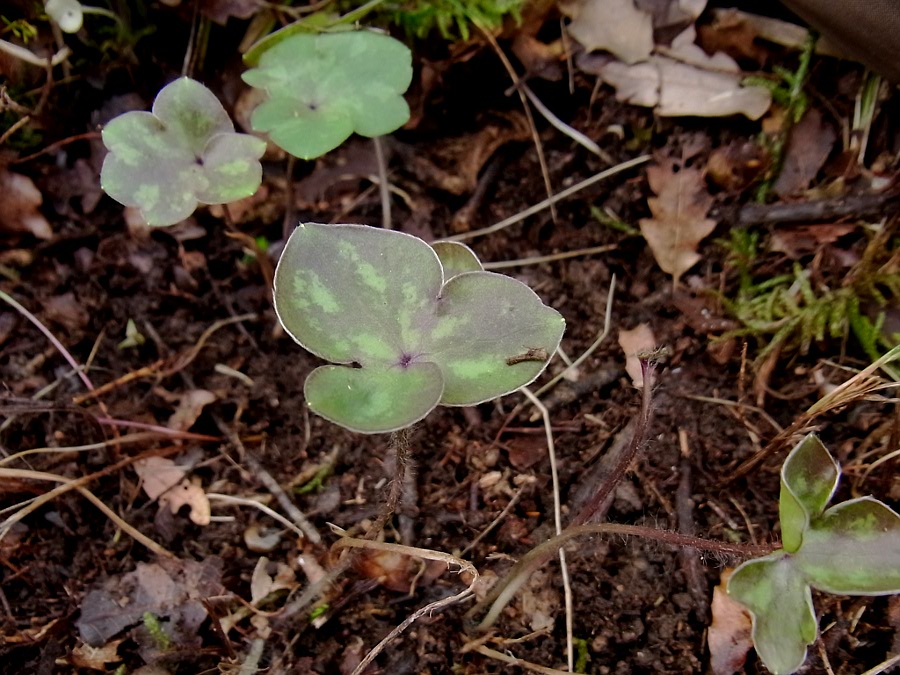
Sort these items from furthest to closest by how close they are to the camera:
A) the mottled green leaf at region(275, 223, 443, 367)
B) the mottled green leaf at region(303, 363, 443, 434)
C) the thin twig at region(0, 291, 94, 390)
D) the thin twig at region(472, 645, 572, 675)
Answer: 1. the thin twig at region(0, 291, 94, 390)
2. the thin twig at region(472, 645, 572, 675)
3. the mottled green leaf at region(275, 223, 443, 367)
4. the mottled green leaf at region(303, 363, 443, 434)

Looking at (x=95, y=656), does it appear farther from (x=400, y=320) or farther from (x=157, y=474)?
(x=400, y=320)

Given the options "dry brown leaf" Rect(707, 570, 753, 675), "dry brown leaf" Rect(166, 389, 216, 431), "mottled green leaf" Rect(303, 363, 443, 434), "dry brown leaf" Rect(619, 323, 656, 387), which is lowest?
"dry brown leaf" Rect(166, 389, 216, 431)

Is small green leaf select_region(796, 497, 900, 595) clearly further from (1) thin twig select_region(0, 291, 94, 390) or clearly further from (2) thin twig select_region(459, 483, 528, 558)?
(1) thin twig select_region(0, 291, 94, 390)

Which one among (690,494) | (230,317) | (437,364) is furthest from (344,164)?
(690,494)

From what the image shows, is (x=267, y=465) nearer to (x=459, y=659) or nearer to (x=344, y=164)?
(x=459, y=659)

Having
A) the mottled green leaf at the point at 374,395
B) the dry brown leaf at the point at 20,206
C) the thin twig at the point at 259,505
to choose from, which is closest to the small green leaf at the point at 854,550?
the mottled green leaf at the point at 374,395

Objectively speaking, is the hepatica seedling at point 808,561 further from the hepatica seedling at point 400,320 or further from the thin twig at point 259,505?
the thin twig at point 259,505

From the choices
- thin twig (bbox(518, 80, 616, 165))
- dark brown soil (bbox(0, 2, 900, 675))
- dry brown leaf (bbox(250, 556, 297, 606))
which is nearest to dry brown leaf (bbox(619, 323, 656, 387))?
dark brown soil (bbox(0, 2, 900, 675))
